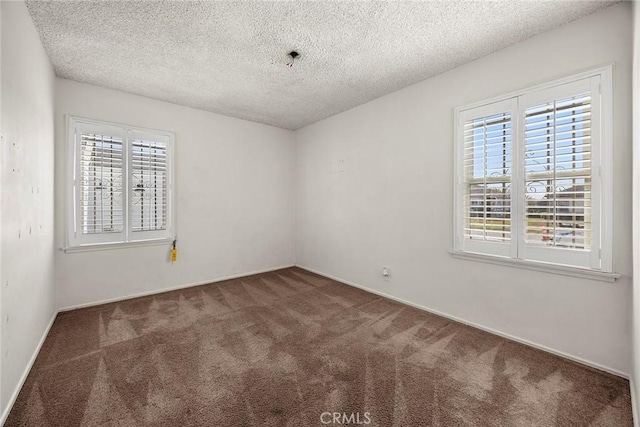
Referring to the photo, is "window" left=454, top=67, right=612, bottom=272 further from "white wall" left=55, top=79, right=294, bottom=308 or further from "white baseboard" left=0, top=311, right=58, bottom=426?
"white baseboard" left=0, top=311, right=58, bottom=426

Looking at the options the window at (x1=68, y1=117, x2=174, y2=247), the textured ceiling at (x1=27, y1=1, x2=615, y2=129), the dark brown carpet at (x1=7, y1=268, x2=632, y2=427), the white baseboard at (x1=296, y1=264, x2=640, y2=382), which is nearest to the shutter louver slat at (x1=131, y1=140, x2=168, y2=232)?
the window at (x1=68, y1=117, x2=174, y2=247)

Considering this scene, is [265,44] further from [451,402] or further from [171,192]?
[451,402]

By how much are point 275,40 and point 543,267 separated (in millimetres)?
3020

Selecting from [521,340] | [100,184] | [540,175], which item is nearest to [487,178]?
[540,175]

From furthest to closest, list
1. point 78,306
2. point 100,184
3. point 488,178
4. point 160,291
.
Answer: point 160,291 < point 100,184 < point 78,306 < point 488,178

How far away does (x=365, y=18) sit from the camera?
2.14 metres

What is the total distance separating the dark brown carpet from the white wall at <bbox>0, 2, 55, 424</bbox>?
0.94 ft

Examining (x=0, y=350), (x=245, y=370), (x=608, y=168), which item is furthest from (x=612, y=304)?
(x=0, y=350)

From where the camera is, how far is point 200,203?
4180mm

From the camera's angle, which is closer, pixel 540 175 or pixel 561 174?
pixel 561 174

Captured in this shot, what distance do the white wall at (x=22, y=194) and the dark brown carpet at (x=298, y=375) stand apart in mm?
285

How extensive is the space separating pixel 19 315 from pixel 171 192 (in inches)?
88.7

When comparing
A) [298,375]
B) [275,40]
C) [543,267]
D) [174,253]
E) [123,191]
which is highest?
[275,40]

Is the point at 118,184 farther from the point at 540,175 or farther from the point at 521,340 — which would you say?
the point at 521,340
